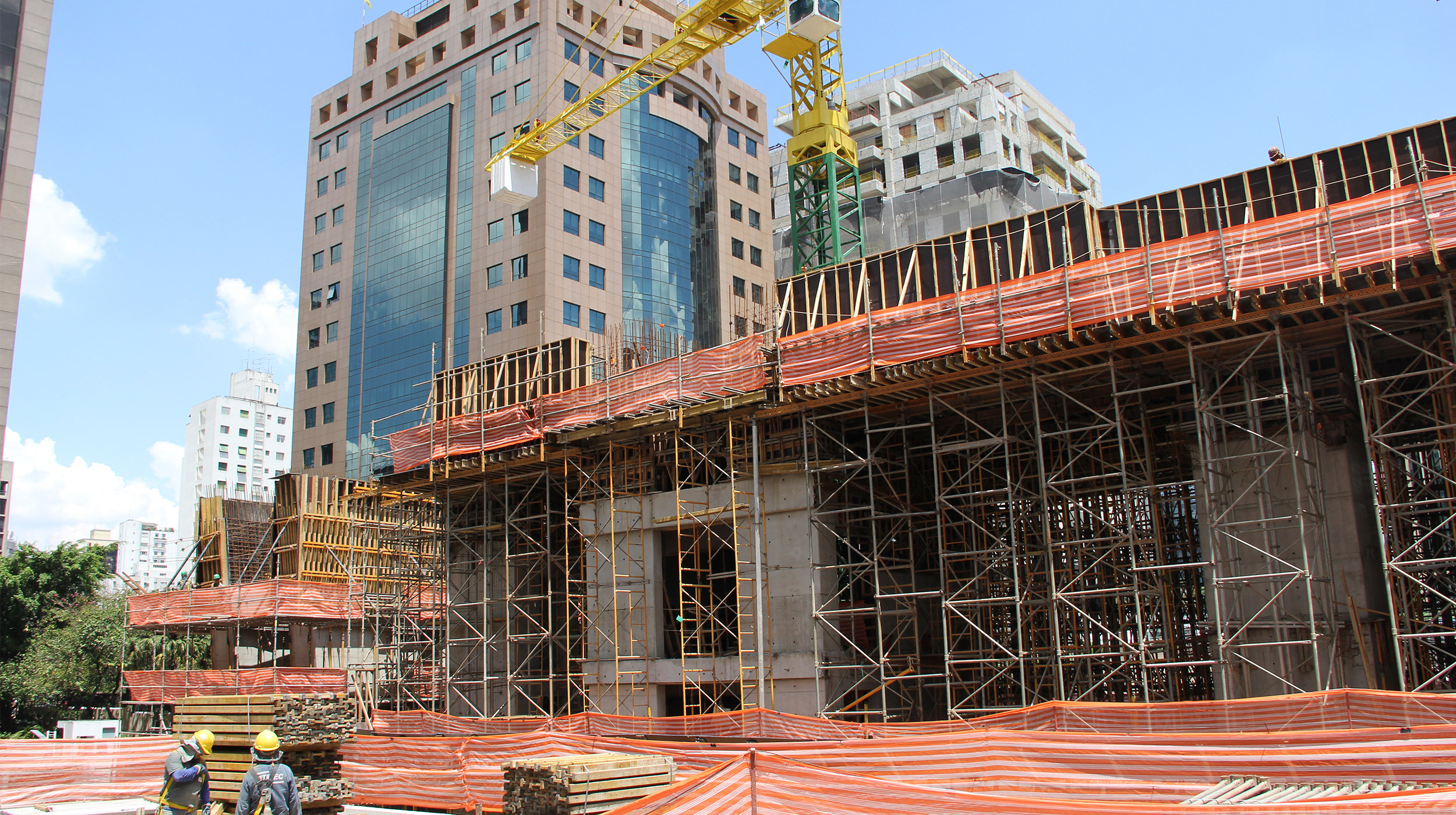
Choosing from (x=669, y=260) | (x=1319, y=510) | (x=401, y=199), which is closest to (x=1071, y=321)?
(x=1319, y=510)

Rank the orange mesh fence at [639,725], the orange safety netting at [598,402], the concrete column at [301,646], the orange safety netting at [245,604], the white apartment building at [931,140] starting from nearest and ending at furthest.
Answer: the orange mesh fence at [639,725], the orange safety netting at [598,402], the orange safety netting at [245,604], the concrete column at [301,646], the white apartment building at [931,140]

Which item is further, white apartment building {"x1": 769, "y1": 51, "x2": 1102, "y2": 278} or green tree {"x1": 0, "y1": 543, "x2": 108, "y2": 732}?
white apartment building {"x1": 769, "y1": 51, "x2": 1102, "y2": 278}

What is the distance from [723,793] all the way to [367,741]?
12.7 metres

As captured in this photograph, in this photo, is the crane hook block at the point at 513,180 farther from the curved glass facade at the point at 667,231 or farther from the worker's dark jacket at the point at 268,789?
the worker's dark jacket at the point at 268,789

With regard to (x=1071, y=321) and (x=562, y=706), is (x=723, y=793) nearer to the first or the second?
(x=1071, y=321)

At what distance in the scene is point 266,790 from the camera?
11.1m

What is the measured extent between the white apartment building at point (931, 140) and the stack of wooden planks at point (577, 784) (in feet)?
187

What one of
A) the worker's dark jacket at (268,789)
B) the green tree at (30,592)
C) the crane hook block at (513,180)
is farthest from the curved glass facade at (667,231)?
the worker's dark jacket at (268,789)

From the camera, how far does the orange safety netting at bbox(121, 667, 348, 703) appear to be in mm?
35562

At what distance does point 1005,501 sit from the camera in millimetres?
22875

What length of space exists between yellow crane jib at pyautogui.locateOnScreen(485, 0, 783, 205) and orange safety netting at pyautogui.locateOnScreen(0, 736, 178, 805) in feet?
116

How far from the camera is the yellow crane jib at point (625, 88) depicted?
150ft

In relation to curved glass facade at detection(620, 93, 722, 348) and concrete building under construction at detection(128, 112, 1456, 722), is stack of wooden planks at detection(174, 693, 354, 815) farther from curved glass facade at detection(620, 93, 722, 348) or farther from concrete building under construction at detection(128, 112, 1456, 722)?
curved glass facade at detection(620, 93, 722, 348)

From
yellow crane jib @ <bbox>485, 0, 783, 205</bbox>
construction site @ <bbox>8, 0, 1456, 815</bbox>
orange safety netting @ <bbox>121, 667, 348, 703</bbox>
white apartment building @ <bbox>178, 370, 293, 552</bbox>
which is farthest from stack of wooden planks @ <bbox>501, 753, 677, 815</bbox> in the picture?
white apartment building @ <bbox>178, 370, 293, 552</bbox>
